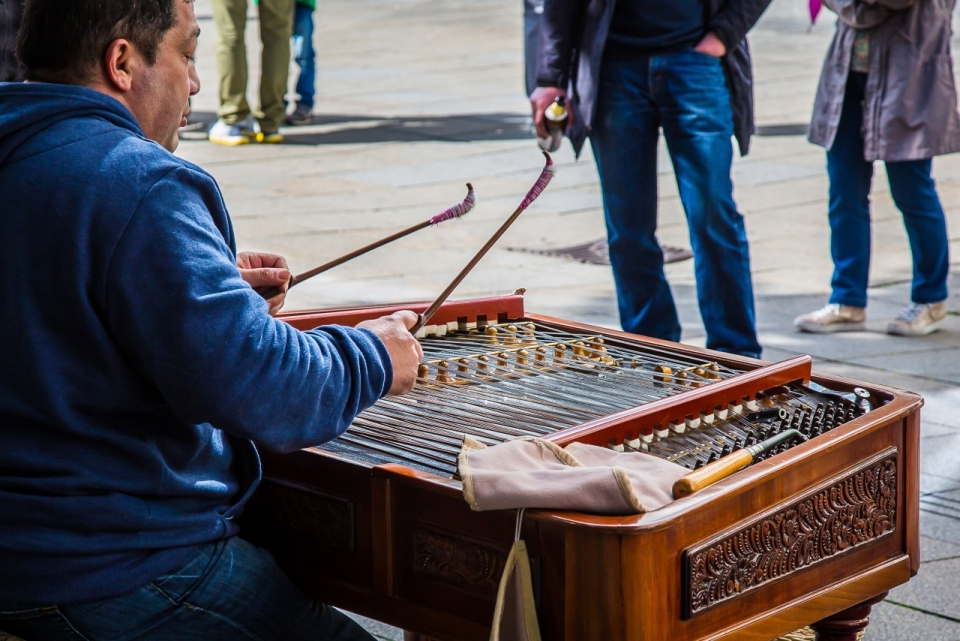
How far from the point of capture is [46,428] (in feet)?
5.19

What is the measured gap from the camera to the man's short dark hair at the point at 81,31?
158 cm

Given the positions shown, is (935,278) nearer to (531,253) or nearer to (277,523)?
(531,253)

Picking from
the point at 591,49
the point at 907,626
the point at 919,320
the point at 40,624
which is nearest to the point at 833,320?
the point at 919,320

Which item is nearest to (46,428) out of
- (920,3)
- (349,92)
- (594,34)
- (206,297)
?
(206,297)

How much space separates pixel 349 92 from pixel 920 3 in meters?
6.84

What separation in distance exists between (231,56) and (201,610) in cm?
672

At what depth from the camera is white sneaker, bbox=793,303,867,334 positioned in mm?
4914

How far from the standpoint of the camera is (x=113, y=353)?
1551 millimetres

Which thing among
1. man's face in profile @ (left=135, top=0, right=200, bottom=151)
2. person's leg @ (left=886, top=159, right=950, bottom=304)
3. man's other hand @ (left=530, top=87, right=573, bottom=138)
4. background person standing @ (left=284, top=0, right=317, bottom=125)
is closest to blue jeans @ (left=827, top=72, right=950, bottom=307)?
person's leg @ (left=886, top=159, right=950, bottom=304)

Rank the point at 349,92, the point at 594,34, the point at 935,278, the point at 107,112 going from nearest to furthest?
the point at 107,112, the point at 594,34, the point at 935,278, the point at 349,92

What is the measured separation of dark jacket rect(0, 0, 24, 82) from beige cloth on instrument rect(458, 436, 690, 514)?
8.66ft

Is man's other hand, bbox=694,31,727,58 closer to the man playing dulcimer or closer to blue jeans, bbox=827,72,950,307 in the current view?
blue jeans, bbox=827,72,950,307

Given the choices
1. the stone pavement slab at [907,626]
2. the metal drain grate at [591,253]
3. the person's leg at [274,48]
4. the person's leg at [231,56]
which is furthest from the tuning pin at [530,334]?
the person's leg at [274,48]

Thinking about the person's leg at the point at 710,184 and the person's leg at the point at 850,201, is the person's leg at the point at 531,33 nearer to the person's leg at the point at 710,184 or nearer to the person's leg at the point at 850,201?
the person's leg at the point at 850,201
